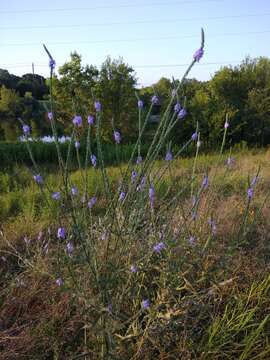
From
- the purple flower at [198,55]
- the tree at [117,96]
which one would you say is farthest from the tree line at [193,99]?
the purple flower at [198,55]

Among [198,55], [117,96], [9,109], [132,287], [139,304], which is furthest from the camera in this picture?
[9,109]

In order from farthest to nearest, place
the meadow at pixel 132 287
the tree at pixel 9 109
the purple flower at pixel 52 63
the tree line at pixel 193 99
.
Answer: the tree at pixel 9 109 < the tree line at pixel 193 99 < the meadow at pixel 132 287 < the purple flower at pixel 52 63

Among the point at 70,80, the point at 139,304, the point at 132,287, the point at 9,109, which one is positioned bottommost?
the point at 139,304

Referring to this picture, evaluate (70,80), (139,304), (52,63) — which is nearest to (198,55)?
(52,63)

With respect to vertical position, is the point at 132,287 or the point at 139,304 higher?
the point at 132,287

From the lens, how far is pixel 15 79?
29.6 meters

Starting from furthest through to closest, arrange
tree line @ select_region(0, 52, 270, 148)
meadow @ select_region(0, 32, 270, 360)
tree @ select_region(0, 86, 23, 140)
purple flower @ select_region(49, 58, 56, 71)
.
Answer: tree @ select_region(0, 86, 23, 140)
tree line @ select_region(0, 52, 270, 148)
meadow @ select_region(0, 32, 270, 360)
purple flower @ select_region(49, 58, 56, 71)

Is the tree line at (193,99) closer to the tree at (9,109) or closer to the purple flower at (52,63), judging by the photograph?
the tree at (9,109)

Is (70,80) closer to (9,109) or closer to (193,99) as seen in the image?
(193,99)

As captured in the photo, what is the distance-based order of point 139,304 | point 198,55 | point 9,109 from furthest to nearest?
point 9,109, point 139,304, point 198,55

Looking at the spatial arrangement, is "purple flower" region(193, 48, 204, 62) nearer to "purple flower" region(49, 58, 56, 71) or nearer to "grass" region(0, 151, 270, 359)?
"purple flower" region(49, 58, 56, 71)

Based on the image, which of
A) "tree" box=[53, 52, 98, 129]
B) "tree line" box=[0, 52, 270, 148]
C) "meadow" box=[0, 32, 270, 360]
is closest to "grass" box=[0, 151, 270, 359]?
"meadow" box=[0, 32, 270, 360]

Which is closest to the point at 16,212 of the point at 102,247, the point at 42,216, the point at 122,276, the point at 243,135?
the point at 42,216

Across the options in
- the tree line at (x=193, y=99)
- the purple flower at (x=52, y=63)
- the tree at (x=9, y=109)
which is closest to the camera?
the purple flower at (x=52, y=63)
